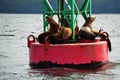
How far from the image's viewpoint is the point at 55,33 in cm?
2691

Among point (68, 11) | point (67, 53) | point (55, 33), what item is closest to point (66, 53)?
point (67, 53)

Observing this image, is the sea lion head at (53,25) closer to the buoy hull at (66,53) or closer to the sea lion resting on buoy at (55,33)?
the sea lion resting on buoy at (55,33)

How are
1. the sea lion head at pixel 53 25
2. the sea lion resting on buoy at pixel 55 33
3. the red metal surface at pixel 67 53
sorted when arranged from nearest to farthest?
1. the red metal surface at pixel 67 53
2. the sea lion resting on buoy at pixel 55 33
3. the sea lion head at pixel 53 25

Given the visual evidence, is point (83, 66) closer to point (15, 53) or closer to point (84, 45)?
point (84, 45)

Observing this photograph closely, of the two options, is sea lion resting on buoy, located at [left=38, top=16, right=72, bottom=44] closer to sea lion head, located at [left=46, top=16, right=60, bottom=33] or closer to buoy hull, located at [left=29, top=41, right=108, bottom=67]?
sea lion head, located at [left=46, top=16, right=60, bottom=33]

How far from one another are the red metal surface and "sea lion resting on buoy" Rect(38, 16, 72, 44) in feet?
2.35

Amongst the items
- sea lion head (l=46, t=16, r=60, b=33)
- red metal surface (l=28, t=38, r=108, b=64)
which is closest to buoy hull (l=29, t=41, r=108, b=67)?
red metal surface (l=28, t=38, r=108, b=64)

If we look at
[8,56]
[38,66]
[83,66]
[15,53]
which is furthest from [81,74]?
[15,53]

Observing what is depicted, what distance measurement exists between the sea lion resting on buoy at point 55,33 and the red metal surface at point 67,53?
2.35ft

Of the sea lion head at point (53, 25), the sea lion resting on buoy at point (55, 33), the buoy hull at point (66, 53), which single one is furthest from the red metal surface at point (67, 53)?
the sea lion head at point (53, 25)

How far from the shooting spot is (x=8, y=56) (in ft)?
122

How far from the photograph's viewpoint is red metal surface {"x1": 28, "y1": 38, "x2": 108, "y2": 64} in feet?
84.9

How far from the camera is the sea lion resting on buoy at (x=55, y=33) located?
26.7 meters

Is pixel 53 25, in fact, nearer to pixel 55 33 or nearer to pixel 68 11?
pixel 55 33
